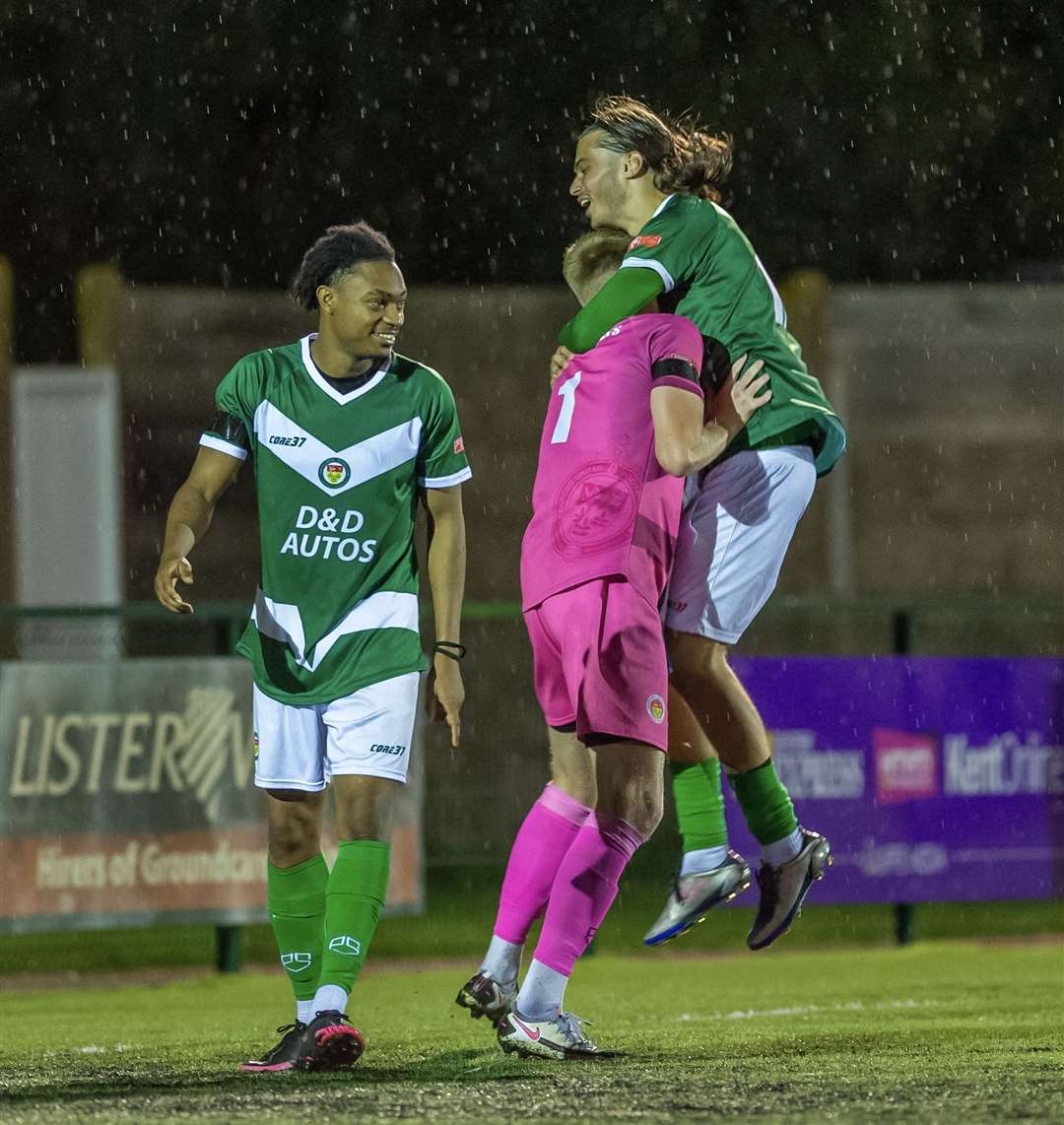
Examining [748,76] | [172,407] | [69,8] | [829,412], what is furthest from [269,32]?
[829,412]

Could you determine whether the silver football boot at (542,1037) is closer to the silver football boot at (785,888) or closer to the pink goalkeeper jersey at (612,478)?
the silver football boot at (785,888)

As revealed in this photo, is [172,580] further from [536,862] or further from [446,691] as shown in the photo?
[536,862]

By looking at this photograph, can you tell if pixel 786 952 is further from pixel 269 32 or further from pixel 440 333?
pixel 269 32

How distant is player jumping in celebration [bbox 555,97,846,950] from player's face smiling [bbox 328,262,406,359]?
510 millimetres

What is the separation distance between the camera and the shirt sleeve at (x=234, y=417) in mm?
6423

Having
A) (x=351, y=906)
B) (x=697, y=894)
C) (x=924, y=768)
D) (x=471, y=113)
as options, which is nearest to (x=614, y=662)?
(x=697, y=894)

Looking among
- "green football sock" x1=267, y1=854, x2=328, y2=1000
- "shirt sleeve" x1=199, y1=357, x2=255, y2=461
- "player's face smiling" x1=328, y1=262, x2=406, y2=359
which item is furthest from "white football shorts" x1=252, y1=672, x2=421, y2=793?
"player's face smiling" x1=328, y1=262, x2=406, y2=359

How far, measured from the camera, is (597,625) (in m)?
6.04

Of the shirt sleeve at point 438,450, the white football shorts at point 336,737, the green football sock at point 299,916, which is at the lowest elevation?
the green football sock at point 299,916

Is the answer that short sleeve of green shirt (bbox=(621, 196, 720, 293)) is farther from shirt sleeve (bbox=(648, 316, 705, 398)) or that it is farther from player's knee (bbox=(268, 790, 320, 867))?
player's knee (bbox=(268, 790, 320, 867))

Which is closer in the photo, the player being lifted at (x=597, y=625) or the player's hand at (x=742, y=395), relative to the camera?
the player being lifted at (x=597, y=625)

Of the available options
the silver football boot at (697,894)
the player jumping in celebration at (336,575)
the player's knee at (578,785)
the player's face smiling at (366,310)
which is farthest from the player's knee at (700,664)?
the player's face smiling at (366,310)

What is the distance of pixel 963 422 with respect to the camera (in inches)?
734

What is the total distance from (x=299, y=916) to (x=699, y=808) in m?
1.15
